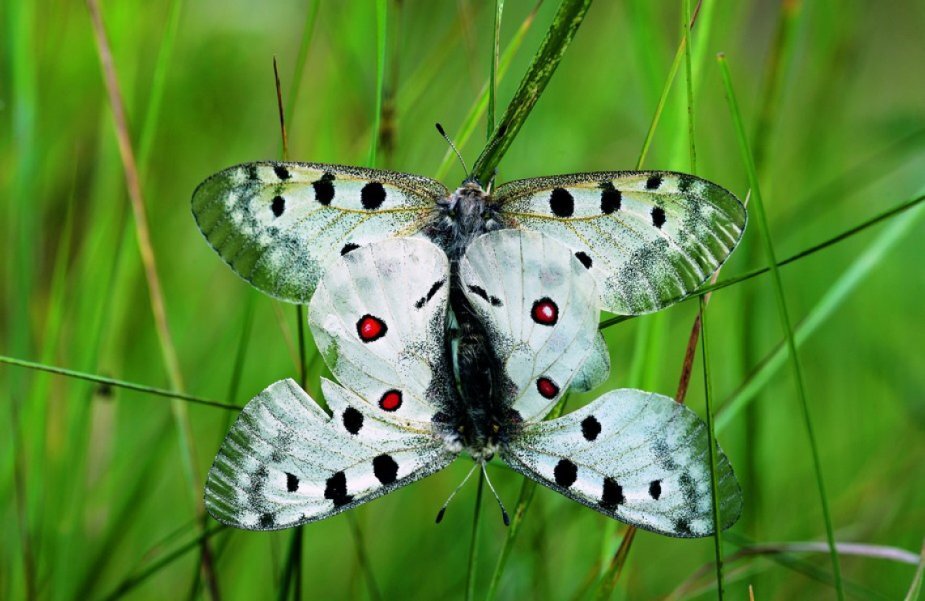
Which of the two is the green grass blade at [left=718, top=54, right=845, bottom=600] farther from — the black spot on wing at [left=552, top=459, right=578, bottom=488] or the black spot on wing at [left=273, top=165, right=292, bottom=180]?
the black spot on wing at [left=273, top=165, right=292, bottom=180]

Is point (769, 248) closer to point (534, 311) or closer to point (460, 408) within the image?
point (534, 311)

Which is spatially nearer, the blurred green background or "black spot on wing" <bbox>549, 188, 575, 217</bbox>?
"black spot on wing" <bbox>549, 188, 575, 217</bbox>

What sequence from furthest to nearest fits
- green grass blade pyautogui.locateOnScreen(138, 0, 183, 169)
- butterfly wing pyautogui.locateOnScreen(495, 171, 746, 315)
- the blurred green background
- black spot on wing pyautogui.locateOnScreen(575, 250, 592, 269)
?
the blurred green background, green grass blade pyautogui.locateOnScreen(138, 0, 183, 169), black spot on wing pyautogui.locateOnScreen(575, 250, 592, 269), butterfly wing pyautogui.locateOnScreen(495, 171, 746, 315)

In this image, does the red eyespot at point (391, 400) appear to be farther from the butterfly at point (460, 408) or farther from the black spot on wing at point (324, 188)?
the black spot on wing at point (324, 188)

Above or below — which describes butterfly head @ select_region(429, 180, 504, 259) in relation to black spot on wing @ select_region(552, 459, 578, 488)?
above

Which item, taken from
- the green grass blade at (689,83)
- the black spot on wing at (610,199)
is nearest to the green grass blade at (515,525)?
the black spot on wing at (610,199)

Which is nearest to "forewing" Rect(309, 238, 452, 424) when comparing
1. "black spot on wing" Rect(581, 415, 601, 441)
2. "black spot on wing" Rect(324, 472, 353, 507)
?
"black spot on wing" Rect(324, 472, 353, 507)

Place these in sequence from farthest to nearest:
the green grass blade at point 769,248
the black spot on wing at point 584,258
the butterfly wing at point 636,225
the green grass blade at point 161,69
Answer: the green grass blade at point 161,69 < the black spot on wing at point 584,258 < the butterfly wing at point 636,225 < the green grass blade at point 769,248

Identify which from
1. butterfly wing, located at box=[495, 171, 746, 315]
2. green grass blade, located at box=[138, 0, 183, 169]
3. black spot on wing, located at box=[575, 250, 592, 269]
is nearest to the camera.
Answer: butterfly wing, located at box=[495, 171, 746, 315]
